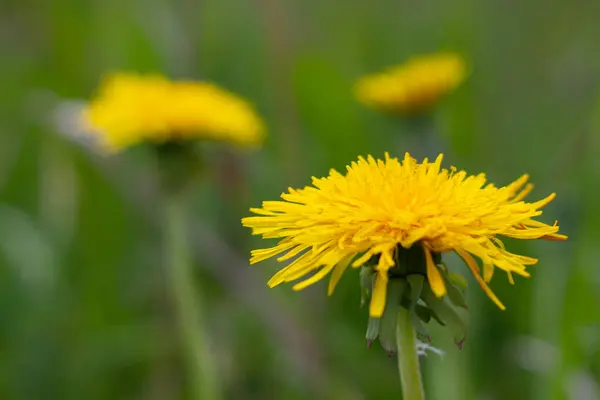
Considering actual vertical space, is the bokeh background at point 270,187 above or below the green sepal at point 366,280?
above

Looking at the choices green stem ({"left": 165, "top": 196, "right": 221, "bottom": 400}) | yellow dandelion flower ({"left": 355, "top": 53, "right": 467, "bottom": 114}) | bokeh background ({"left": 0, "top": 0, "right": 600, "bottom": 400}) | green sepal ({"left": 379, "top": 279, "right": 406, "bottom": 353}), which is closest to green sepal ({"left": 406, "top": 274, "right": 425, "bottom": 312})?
green sepal ({"left": 379, "top": 279, "right": 406, "bottom": 353})

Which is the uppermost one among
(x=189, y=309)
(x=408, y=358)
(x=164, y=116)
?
(x=164, y=116)

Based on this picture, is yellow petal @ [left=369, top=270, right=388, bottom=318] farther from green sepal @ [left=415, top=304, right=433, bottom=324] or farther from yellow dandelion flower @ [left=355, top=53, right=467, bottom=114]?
yellow dandelion flower @ [left=355, top=53, right=467, bottom=114]

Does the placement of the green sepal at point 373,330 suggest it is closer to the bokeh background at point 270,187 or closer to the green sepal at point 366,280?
the green sepal at point 366,280

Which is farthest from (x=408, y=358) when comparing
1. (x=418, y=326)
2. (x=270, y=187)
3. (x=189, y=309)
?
(x=270, y=187)

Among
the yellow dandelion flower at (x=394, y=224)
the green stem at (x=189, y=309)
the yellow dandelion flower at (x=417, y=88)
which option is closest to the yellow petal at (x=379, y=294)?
the yellow dandelion flower at (x=394, y=224)

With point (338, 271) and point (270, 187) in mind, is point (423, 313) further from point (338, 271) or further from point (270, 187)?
point (270, 187)

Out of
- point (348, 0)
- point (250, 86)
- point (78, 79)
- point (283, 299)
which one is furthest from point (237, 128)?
point (348, 0)
